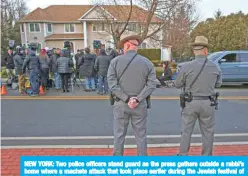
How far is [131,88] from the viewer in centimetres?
329

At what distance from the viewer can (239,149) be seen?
167 inches

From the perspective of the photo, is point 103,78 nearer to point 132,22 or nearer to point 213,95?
point 213,95

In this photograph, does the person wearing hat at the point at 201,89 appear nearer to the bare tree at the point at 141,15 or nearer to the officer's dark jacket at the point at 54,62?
the officer's dark jacket at the point at 54,62

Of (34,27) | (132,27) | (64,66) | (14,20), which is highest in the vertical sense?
(14,20)

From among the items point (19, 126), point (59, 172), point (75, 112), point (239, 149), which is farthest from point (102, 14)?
point (59, 172)

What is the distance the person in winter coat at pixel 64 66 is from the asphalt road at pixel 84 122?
73.1 inches

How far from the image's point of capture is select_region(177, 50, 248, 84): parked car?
11.8 meters

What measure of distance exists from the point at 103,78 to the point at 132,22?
9674mm

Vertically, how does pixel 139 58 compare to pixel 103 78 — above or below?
above

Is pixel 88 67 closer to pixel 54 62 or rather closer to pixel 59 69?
pixel 59 69

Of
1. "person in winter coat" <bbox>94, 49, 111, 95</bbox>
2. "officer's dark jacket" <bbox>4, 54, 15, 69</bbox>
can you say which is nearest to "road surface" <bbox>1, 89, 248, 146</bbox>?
"person in winter coat" <bbox>94, 49, 111, 95</bbox>

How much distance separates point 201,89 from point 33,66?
23.4 feet

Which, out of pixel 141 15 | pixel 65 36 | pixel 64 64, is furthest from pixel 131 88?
pixel 65 36

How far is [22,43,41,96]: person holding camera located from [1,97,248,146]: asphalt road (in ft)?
3.97
